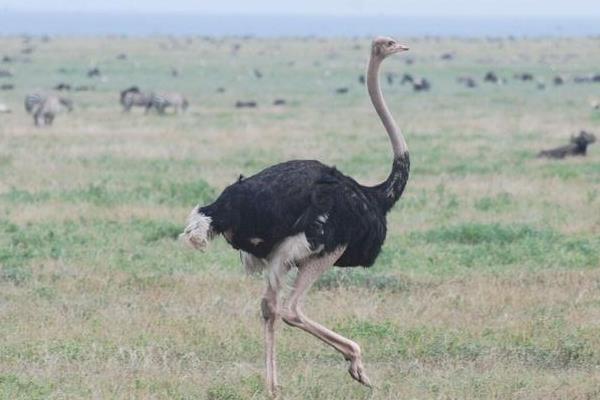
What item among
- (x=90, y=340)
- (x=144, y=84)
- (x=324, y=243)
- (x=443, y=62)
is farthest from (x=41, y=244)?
(x=443, y=62)

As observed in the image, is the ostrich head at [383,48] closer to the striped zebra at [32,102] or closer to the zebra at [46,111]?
the zebra at [46,111]

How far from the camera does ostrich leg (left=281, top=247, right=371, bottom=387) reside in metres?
7.30

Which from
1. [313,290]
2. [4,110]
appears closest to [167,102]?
[4,110]

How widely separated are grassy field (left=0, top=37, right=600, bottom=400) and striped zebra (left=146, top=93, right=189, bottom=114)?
18.4ft

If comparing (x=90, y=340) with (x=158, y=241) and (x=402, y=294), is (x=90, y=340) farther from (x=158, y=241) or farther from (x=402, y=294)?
(x=158, y=241)

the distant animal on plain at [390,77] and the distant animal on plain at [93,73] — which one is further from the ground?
the distant animal on plain at [390,77]

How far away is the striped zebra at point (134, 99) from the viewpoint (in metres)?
32.5

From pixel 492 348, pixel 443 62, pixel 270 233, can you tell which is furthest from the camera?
pixel 443 62

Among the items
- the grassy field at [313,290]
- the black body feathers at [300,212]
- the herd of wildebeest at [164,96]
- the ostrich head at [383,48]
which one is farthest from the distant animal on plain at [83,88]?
the black body feathers at [300,212]

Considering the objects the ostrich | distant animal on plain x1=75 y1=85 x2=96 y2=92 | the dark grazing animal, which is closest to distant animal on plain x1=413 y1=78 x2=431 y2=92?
distant animal on plain x1=75 y1=85 x2=96 y2=92

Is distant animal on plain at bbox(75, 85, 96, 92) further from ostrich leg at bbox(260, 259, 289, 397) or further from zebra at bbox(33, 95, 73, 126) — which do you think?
ostrich leg at bbox(260, 259, 289, 397)

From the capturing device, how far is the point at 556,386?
294 inches

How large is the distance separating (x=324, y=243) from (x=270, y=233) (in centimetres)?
28

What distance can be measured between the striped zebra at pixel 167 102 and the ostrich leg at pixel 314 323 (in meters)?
25.2
